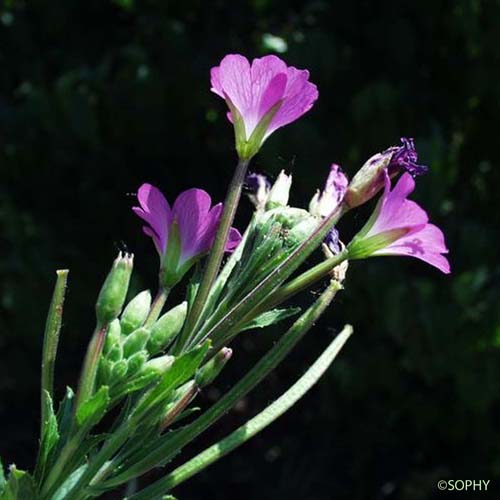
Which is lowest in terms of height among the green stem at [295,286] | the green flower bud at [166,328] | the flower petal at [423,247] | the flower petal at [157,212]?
the green flower bud at [166,328]

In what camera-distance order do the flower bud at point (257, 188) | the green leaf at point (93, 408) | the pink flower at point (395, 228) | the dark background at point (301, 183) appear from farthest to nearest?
the dark background at point (301, 183) < the flower bud at point (257, 188) < the pink flower at point (395, 228) < the green leaf at point (93, 408)

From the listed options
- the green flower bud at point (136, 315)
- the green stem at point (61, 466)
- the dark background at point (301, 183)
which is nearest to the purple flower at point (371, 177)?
the green flower bud at point (136, 315)

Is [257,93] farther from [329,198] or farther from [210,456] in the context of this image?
[210,456]

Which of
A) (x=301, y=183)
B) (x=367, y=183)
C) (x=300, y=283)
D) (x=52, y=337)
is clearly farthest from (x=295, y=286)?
(x=301, y=183)

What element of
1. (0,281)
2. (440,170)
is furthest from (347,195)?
(0,281)

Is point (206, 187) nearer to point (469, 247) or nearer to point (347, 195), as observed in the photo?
point (469, 247)

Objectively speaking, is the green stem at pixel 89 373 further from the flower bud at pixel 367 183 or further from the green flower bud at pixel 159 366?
the flower bud at pixel 367 183
